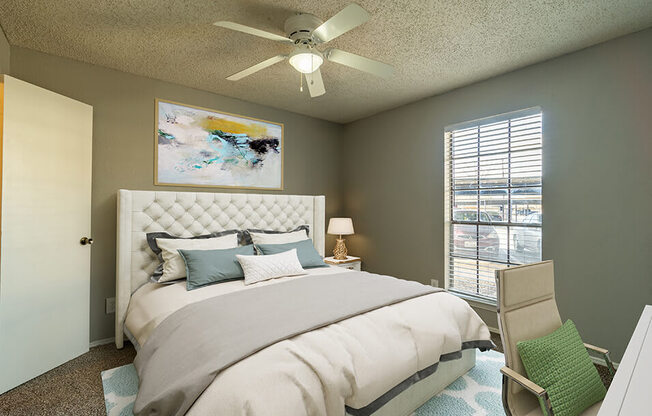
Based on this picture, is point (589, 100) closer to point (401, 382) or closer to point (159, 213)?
point (401, 382)

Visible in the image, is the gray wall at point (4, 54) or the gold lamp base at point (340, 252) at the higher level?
the gray wall at point (4, 54)

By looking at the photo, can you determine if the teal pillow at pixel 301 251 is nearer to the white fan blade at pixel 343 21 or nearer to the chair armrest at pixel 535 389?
the white fan blade at pixel 343 21

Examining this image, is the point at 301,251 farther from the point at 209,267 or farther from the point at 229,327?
the point at 229,327

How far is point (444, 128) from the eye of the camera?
138 inches

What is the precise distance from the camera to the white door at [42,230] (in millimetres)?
2160

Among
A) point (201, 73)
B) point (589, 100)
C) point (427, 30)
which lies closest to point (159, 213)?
point (201, 73)

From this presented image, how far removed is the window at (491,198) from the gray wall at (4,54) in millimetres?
4081

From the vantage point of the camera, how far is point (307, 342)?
1503mm

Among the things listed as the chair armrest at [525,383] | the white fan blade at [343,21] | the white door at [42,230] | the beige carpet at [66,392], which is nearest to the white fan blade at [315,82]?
the white fan blade at [343,21]

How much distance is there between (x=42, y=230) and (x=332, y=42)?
272cm

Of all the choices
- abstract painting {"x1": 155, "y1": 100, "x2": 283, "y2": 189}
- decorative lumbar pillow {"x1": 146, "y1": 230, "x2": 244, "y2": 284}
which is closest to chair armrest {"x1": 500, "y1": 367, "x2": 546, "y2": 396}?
decorative lumbar pillow {"x1": 146, "y1": 230, "x2": 244, "y2": 284}

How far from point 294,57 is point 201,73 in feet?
4.41

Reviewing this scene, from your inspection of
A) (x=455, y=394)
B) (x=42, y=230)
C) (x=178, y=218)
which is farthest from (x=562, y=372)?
(x=42, y=230)

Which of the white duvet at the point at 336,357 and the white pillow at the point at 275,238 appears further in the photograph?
the white pillow at the point at 275,238
